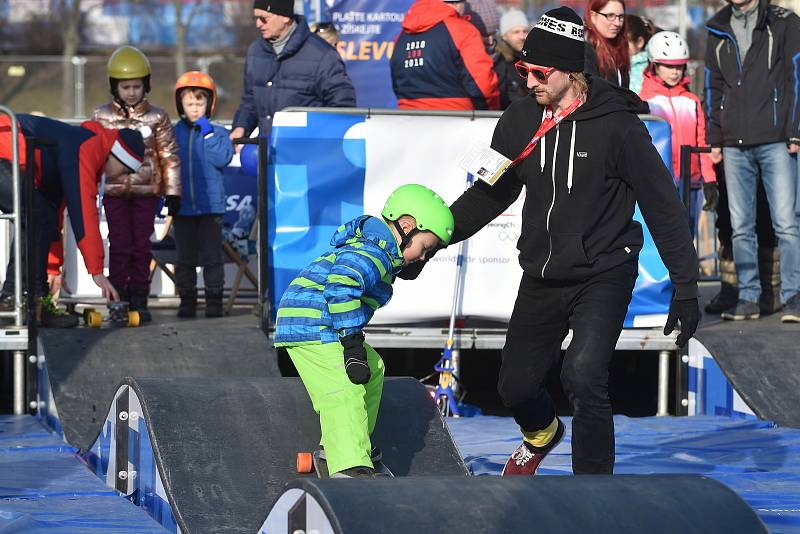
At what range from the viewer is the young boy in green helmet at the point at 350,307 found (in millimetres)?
6004

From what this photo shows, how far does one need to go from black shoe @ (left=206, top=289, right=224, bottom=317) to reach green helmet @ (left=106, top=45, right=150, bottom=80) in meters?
1.65

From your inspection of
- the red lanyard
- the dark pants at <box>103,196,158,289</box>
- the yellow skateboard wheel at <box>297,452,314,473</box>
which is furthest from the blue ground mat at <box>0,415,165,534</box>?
the red lanyard

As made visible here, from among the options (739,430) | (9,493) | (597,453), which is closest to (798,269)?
(739,430)

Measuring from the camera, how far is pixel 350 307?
5.99m

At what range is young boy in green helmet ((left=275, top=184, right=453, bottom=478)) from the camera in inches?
236

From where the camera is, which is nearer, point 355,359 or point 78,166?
point 355,359

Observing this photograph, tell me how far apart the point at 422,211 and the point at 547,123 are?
746 millimetres

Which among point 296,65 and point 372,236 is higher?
point 296,65

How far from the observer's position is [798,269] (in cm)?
1004

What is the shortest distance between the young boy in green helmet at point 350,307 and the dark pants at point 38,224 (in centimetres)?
347

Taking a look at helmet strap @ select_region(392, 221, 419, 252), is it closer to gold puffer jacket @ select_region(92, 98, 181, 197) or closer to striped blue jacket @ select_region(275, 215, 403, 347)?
striped blue jacket @ select_region(275, 215, 403, 347)

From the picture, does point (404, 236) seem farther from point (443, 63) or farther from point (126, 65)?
point (126, 65)

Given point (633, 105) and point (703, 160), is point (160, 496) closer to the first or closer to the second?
point (633, 105)

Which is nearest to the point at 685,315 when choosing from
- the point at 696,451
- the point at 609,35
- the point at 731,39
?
the point at 696,451
